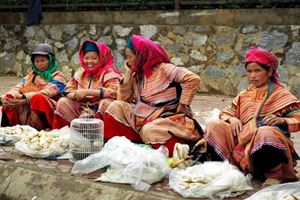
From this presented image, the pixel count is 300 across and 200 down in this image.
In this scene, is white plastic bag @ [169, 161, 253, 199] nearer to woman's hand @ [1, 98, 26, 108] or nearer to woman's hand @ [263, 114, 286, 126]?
woman's hand @ [263, 114, 286, 126]

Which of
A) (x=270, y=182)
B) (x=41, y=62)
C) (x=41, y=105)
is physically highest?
(x=41, y=62)

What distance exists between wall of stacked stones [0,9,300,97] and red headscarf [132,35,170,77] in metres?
4.38

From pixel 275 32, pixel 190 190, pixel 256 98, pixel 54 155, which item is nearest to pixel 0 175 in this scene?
pixel 54 155

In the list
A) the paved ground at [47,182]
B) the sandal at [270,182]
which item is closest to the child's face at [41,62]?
the paved ground at [47,182]

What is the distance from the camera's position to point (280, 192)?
3719 mm

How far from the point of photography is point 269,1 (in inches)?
369

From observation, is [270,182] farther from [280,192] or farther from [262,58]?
[262,58]

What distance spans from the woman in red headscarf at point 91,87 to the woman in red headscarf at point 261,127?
4.93ft

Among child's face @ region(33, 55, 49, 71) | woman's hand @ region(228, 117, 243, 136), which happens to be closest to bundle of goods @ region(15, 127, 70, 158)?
child's face @ region(33, 55, 49, 71)

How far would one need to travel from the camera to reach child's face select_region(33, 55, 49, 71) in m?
6.07

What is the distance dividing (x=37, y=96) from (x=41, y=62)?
1.46ft

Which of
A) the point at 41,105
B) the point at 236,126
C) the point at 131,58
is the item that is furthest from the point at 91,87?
the point at 236,126

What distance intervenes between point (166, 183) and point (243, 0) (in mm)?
6047

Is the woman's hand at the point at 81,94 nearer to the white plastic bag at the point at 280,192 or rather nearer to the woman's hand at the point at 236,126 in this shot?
the woman's hand at the point at 236,126
